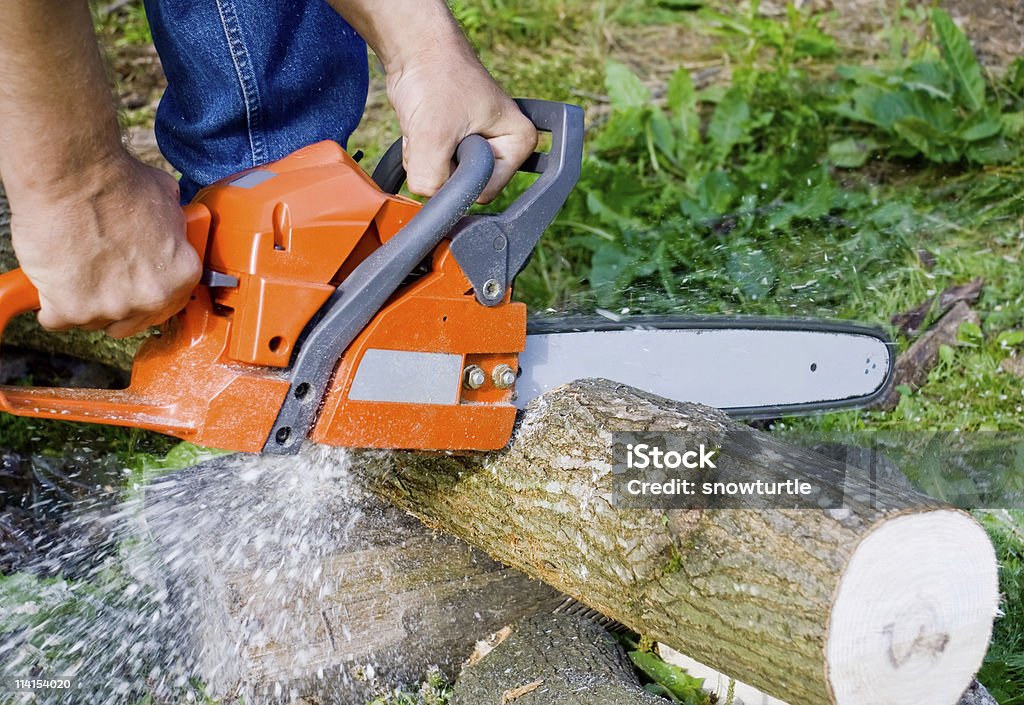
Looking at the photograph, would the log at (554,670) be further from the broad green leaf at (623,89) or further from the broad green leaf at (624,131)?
the broad green leaf at (623,89)

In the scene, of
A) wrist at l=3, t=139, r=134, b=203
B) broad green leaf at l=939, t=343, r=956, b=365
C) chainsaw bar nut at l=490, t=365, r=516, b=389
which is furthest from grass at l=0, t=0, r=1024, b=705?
wrist at l=3, t=139, r=134, b=203

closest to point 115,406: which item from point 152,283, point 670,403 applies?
point 152,283

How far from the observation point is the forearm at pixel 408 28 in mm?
2010

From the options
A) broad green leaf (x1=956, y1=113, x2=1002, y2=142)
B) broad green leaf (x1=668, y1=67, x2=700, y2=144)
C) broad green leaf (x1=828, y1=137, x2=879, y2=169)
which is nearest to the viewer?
broad green leaf (x1=956, y1=113, x2=1002, y2=142)

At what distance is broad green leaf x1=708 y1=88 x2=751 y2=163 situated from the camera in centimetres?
437

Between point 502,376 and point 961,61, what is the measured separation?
331cm

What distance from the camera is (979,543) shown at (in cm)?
160

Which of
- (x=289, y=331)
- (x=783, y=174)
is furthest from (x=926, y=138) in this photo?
(x=289, y=331)

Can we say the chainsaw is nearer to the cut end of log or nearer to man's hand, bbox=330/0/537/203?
man's hand, bbox=330/0/537/203

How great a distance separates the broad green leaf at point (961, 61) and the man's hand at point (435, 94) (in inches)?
119

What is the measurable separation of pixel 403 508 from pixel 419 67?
1023 millimetres

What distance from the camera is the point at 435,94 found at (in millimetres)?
1958

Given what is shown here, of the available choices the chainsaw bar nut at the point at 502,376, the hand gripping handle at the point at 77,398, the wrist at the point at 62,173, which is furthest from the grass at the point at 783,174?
the wrist at the point at 62,173

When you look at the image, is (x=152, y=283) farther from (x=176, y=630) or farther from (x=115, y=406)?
(x=176, y=630)
